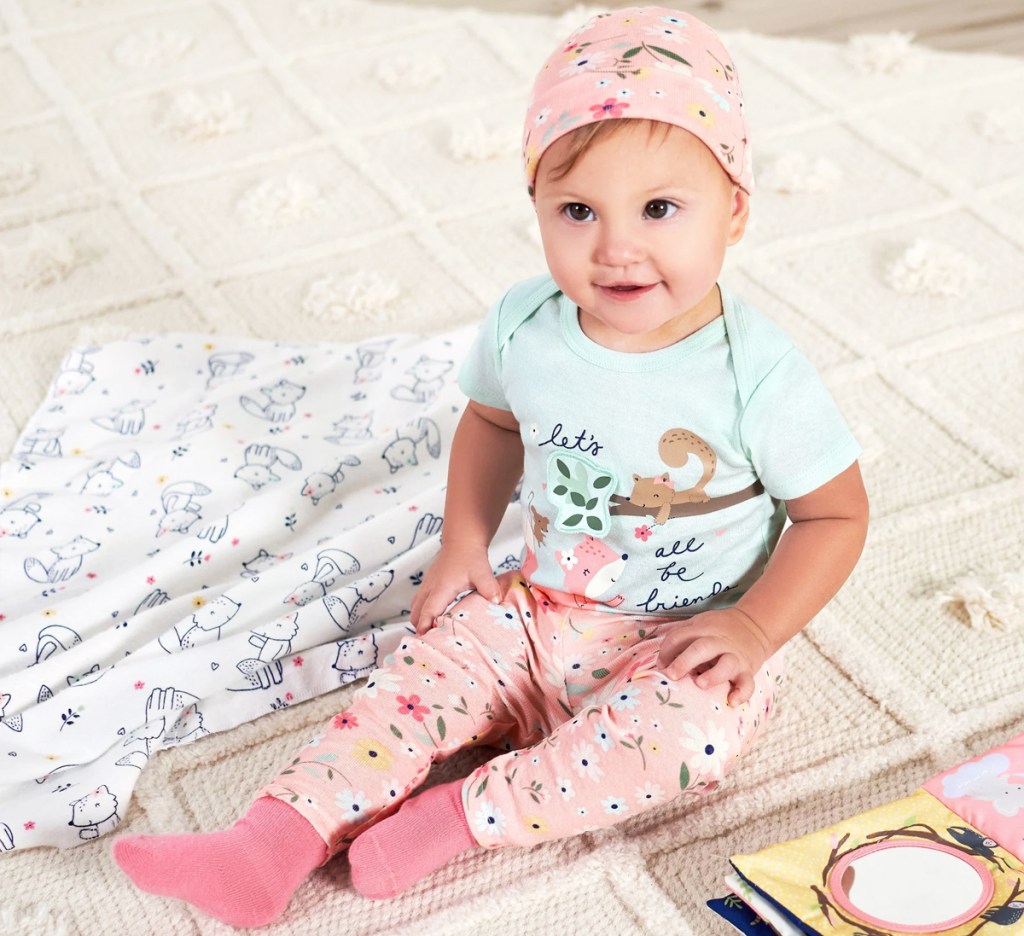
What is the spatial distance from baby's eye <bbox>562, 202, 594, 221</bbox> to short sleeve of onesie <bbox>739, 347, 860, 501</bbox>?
163 mm

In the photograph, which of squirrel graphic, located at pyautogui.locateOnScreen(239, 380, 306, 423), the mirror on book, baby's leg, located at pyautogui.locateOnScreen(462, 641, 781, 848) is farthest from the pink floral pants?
squirrel graphic, located at pyautogui.locateOnScreen(239, 380, 306, 423)

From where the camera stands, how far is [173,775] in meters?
0.96

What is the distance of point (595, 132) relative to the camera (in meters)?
0.77

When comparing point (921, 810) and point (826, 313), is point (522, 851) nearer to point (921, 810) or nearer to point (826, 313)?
point (921, 810)

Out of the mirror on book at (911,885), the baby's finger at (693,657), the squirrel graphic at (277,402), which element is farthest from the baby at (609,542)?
the squirrel graphic at (277,402)

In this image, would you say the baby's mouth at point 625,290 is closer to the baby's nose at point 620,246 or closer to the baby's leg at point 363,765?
the baby's nose at point 620,246

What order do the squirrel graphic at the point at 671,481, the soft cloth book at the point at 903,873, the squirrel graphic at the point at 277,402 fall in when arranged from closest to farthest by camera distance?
the soft cloth book at the point at 903,873 → the squirrel graphic at the point at 671,481 → the squirrel graphic at the point at 277,402

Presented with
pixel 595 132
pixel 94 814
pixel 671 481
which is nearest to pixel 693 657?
pixel 671 481

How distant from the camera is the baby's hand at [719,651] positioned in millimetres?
833

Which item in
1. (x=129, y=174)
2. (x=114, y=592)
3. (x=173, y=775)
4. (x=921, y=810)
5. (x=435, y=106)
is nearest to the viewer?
(x=921, y=810)

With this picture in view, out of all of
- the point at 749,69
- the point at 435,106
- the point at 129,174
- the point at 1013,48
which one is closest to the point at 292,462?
the point at 129,174

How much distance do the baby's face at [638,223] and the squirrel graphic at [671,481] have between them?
0.08 m

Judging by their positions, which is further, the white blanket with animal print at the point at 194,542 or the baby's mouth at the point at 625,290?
the white blanket with animal print at the point at 194,542

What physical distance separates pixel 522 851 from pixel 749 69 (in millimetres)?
1442
